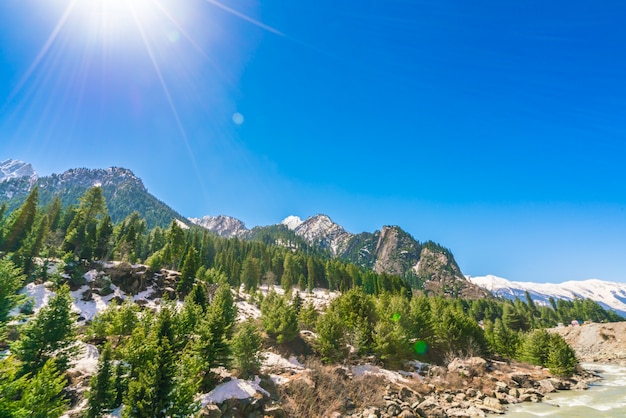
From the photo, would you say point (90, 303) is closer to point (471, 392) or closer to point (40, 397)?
A: point (40, 397)

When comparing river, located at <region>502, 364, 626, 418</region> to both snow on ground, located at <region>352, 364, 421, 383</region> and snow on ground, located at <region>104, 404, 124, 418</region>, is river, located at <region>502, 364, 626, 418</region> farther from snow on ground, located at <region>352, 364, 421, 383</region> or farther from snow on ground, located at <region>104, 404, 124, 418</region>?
snow on ground, located at <region>104, 404, 124, 418</region>

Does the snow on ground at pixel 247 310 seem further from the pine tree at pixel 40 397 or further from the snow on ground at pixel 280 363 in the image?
the pine tree at pixel 40 397

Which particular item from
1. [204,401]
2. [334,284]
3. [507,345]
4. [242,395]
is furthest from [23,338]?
[334,284]

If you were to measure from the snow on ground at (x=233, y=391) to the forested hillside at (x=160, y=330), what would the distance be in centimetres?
102

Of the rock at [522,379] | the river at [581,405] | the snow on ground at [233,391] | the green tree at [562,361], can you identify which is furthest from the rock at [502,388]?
the snow on ground at [233,391]

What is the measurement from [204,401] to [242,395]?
133 inches

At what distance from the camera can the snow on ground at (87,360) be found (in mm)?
28859

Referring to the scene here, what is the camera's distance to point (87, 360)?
31062 mm

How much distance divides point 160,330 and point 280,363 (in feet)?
60.9

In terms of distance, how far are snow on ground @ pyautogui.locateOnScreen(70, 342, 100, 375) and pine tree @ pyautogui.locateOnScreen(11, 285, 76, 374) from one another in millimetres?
2306

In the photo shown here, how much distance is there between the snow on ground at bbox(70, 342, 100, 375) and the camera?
28859 mm

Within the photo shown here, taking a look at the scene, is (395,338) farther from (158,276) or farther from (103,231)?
(103,231)

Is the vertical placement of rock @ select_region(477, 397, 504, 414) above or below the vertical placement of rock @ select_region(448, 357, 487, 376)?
below

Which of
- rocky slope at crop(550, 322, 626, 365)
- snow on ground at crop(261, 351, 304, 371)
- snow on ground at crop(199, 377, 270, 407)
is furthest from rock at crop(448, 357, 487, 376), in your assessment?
rocky slope at crop(550, 322, 626, 365)
